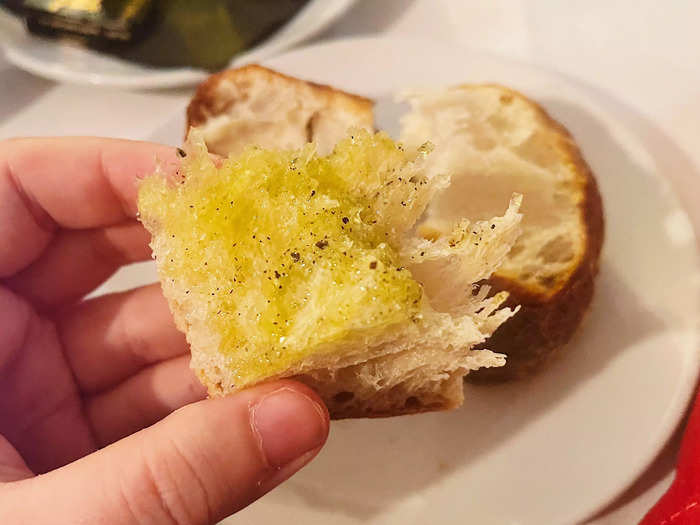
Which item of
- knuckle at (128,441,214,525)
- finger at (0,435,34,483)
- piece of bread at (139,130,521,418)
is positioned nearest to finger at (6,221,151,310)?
finger at (0,435,34,483)

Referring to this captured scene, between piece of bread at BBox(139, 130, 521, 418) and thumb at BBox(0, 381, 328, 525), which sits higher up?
piece of bread at BBox(139, 130, 521, 418)

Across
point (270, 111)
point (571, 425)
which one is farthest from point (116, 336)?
point (571, 425)

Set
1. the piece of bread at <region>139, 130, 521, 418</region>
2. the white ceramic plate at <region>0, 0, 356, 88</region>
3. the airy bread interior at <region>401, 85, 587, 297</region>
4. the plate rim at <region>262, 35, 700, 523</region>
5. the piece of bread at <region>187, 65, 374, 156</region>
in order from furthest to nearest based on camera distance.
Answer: the white ceramic plate at <region>0, 0, 356, 88</region>
the piece of bread at <region>187, 65, 374, 156</region>
the airy bread interior at <region>401, 85, 587, 297</region>
the plate rim at <region>262, 35, 700, 523</region>
the piece of bread at <region>139, 130, 521, 418</region>

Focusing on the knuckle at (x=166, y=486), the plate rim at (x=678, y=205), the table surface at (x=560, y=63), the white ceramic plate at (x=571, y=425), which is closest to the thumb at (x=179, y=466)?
the knuckle at (x=166, y=486)

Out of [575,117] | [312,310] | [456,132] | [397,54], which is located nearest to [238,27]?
[397,54]

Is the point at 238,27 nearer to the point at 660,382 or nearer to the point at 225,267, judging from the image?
the point at 225,267

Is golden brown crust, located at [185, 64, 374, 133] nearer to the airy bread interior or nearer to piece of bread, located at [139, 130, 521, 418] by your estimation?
the airy bread interior

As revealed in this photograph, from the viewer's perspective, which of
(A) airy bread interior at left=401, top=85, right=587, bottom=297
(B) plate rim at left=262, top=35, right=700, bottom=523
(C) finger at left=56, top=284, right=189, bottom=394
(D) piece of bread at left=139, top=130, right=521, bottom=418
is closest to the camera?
(D) piece of bread at left=139, top=130, right=521, bottom=418
